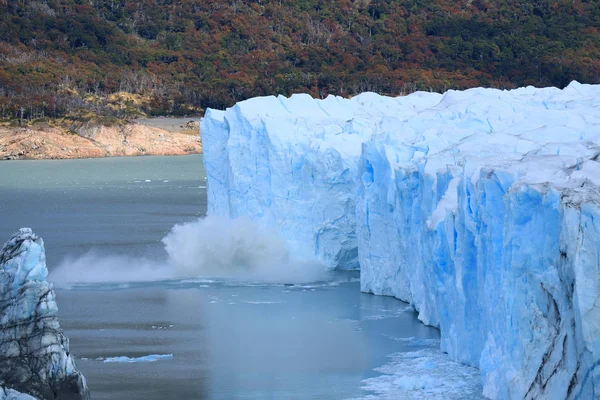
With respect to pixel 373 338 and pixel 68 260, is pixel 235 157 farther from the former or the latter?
pixel 373 338

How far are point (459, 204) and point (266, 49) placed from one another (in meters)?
95.9

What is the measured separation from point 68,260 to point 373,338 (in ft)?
37.0

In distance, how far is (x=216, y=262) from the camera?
23375mm

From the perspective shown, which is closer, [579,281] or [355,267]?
[579,281]

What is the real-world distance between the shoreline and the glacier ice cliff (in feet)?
232

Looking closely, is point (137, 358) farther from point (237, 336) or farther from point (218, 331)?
point (218, 331)

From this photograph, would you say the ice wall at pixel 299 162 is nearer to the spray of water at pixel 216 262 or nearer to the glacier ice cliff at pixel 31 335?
the spray of water at pixel 216 262

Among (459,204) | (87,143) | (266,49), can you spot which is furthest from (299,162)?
(266,49)

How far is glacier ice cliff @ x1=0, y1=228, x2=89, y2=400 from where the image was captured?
35.7ft

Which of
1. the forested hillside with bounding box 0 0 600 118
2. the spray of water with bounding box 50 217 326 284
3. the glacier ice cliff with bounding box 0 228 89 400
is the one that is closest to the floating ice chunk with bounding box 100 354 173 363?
the glacier ice cliff with bounding box 0 228 89 400

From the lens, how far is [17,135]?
82.0 m

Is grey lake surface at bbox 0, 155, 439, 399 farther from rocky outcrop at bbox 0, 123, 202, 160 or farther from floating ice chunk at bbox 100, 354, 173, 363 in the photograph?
rocky outcrop at bbox 0, 123, 202, 160

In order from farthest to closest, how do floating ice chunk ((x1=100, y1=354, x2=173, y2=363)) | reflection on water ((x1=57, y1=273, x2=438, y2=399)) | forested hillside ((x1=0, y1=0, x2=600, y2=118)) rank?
forested hillside ((x1=0, y1=0, x2=600, y2=118)), floating ice chunk ((x1=100, y1=354, x2=173, y2=363)), reflection on water ((x1=57, y1=273, x2=438, y2=399))

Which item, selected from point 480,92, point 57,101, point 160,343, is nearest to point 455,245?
point 160,343
